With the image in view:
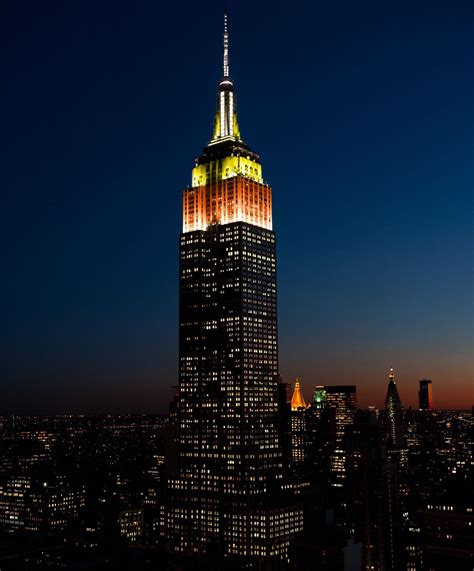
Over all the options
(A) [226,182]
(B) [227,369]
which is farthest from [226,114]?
(B) [227,369]

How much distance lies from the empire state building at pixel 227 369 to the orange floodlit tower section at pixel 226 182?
0.62 ft

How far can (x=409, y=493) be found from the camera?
139m

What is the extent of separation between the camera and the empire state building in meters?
110

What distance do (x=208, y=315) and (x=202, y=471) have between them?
2449 cm

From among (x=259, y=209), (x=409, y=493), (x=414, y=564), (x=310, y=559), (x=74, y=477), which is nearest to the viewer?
(x=310, y=559)

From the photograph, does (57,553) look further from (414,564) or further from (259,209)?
(259,209)

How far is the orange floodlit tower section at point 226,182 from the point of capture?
122 m

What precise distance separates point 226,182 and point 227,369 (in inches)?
1222

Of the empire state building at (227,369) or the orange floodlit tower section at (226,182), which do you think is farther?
the orange floodlit tower section at (226,182)

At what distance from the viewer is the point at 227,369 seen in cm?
11662

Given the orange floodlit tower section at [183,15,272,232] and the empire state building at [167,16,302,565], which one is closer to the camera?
the empire state building at [167,16,302,565]

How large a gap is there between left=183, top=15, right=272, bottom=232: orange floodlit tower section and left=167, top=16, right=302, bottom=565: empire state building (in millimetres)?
189

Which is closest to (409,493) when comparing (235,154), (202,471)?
(202,471)

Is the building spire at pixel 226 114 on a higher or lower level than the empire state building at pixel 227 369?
higher
